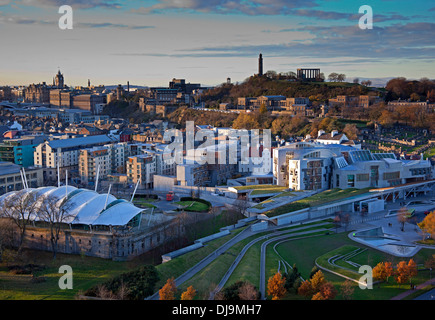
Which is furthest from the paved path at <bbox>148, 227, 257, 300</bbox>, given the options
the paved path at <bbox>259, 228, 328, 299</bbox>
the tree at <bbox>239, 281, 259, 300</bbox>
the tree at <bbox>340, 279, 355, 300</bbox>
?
the tree at <bbox>340, 279, 355, 300</bbox>

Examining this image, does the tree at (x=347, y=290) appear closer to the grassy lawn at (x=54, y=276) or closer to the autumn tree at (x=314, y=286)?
the autumn tree at (x=314, y=286)

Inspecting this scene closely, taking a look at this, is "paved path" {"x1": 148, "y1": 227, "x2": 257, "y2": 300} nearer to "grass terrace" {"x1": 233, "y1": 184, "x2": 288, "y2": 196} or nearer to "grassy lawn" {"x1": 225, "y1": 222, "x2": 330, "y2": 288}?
"grassy lawn" {"x1": 225, "y1": 222, "x2": 330, "y2": 288}

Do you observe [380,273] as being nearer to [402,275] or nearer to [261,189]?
[402,275]

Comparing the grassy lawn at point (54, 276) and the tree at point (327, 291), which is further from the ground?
the tree at point (327, 291)

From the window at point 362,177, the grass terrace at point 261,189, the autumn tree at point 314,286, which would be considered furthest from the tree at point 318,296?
the window at point 362,177

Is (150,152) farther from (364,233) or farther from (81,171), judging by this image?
(364,233)

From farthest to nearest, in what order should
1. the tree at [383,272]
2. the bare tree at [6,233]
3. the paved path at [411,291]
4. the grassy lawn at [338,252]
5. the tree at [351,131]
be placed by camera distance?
the tree at [351,131] → the bare tree at [6,233] → the tree at [383,272] → the grassy lawn at [338,252] → the paved path at [411,291]
